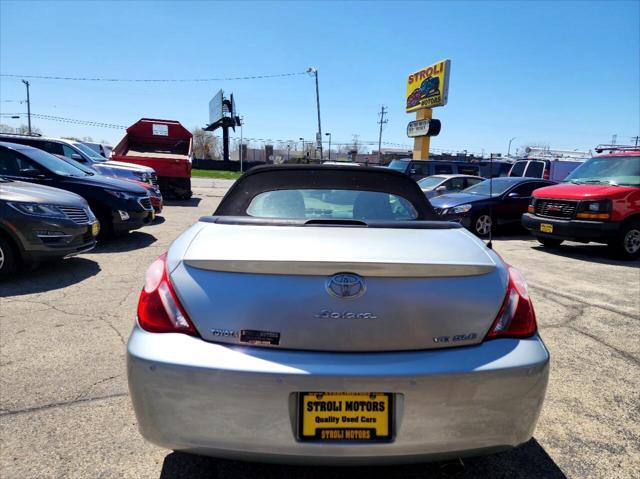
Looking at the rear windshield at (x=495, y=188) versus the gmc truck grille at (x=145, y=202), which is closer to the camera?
the gmc truck grille at (x=145, y=202)

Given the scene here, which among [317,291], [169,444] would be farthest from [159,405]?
[317,291]

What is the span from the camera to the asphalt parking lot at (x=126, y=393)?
7.29 ft

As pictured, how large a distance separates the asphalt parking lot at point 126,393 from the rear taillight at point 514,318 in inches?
25.6

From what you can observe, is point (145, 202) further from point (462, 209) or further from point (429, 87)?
point (429, 87)

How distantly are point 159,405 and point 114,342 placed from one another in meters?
2.18

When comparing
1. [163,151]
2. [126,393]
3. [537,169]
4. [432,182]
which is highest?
[163,151]

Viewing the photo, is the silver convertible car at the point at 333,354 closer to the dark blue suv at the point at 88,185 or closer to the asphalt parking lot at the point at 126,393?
the asphalt parking lot at the point at 126,393

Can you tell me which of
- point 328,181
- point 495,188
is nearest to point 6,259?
point 328,181

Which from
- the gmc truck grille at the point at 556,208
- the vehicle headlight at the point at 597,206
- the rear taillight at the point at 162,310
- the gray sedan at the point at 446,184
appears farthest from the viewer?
the gray sedan at the point at 446,184

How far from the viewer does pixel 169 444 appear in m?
1.75

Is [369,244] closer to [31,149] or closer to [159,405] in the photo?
[159,405]

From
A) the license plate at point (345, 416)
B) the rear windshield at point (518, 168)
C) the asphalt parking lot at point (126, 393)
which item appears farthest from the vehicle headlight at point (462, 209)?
the rear windshield at point (518, 168)

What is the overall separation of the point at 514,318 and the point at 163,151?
1728 centimetres

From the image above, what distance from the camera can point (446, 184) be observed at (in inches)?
504
